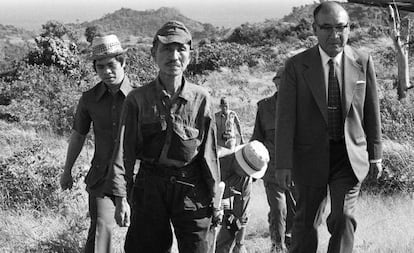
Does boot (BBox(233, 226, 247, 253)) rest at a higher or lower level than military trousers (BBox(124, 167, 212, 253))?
lower

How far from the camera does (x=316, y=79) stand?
12.9 ft

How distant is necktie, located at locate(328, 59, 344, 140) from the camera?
155 inches

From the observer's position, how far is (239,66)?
28.3 metres

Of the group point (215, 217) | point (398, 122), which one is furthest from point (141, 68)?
point (215, 217)

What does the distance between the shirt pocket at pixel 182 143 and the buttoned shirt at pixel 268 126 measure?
212cm

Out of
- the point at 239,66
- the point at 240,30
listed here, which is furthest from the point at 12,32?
the point at 239,66

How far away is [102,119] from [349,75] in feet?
5.16

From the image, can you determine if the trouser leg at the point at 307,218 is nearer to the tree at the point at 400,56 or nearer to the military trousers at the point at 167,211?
the military trousers at the point at 167,211

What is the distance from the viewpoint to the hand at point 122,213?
11.5 ft

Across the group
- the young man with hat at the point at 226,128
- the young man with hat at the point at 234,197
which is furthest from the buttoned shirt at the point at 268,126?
the young man with hat at the point at 234,197

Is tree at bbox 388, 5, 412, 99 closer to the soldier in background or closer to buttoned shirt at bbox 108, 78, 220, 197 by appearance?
the soldier in background


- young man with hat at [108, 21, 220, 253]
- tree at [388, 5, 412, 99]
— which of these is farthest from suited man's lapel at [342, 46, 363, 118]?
tree at [388, 5, 412, 99]

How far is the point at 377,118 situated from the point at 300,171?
0.56 meters

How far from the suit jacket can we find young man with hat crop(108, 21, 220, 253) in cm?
57
